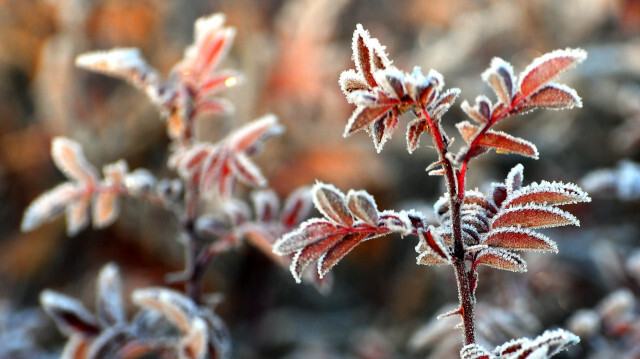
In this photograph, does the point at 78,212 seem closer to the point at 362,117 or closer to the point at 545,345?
the point at 362,117

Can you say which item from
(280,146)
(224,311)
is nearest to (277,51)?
(280,146)

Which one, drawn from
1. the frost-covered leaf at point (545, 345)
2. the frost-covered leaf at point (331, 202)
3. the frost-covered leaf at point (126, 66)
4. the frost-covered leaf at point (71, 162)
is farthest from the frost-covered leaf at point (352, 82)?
the frost-covered leaf at point (71, 162)

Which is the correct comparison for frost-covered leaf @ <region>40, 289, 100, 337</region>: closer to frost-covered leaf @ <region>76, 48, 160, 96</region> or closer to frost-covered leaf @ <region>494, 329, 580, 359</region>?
frost-covered leaf @ <region>76, 48, 160, 96</region>

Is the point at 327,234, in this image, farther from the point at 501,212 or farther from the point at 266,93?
the point at 266,93

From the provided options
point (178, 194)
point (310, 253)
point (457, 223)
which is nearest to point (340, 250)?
point (310, 253)

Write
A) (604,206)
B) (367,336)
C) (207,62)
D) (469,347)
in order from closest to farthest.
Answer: (469,347) < (207,62) < (367,336) < (604,206)

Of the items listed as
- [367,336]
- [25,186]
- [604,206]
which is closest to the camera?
[367,336]
